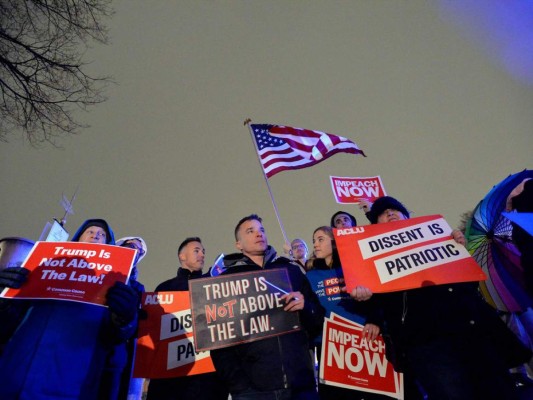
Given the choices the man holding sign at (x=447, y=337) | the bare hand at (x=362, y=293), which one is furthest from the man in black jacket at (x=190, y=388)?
the man holding sign at (x=447, y=337)

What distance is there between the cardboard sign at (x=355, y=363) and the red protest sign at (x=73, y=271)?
2047 millimetres

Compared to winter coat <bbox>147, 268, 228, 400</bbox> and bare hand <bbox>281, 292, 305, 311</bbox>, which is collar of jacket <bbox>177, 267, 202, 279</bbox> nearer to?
winter coat <bbox>147, 268, 228, 400</bbox>

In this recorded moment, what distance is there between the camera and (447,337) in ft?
8.96

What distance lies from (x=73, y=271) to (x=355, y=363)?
2691mm

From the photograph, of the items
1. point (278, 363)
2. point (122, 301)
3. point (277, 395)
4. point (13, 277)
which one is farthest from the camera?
point (122, 301)

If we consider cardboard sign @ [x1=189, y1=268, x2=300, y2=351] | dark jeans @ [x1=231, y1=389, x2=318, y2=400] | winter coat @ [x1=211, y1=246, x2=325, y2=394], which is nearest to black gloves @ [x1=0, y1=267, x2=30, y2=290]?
cardboard sign @ [x1=189, y1=268, x2=300, y2=351]

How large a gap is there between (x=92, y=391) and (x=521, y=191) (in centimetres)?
394

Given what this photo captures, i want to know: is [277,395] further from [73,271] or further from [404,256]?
[73,271]

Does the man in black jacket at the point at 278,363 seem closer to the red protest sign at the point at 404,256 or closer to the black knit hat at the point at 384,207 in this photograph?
the red protest sign at the point at 404,256

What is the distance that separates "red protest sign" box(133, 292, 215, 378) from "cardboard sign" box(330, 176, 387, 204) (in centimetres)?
498

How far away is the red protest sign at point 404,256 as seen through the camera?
119 inches

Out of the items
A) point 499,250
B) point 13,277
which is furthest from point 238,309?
point 499,250

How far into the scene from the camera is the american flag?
827cm

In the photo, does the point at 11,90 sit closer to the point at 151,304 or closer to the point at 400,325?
the point at 151,304
